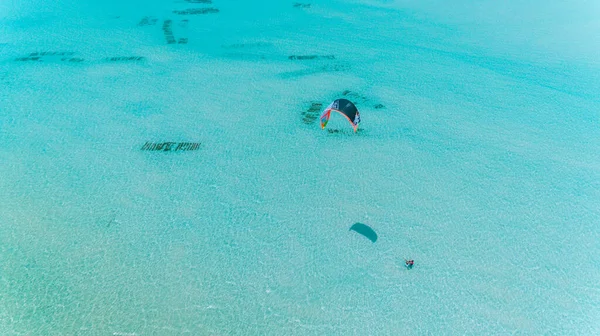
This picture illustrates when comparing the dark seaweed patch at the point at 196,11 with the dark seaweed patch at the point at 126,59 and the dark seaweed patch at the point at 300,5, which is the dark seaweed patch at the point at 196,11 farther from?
the dark seaweed patch at the point at 126,59

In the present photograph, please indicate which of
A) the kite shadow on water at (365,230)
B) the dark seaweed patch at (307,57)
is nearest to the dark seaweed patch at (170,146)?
the kite shadow on water at (365,230)

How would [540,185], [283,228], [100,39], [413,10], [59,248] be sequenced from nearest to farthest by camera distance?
[59,248], [283,228], [540,185], [100,39], [413,10]

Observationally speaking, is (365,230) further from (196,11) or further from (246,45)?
(196,11)

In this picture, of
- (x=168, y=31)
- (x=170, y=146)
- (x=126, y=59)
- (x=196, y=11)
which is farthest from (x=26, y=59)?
(x=170, y=146)

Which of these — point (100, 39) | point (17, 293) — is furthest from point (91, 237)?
point (100, 39)

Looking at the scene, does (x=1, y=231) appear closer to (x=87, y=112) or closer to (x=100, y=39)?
(x=87, y=112)

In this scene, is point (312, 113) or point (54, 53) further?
point (54, 53)
